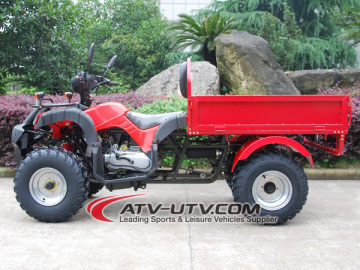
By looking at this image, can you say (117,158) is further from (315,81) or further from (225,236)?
(315,81)

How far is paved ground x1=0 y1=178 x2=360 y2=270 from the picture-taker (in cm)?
412

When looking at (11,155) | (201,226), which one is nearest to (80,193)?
(201,226)

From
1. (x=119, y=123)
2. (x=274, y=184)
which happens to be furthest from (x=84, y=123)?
(x=274, y=184)

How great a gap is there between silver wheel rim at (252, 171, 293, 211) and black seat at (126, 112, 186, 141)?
3.83ft

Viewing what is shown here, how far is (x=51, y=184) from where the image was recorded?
5.36 m

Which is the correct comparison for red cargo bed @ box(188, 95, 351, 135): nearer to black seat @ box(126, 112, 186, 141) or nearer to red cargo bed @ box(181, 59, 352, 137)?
red cargo bed @ box(181, 59, 352, 137)

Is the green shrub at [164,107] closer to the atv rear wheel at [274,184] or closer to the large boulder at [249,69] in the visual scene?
the atv rear wheel at [274,184]

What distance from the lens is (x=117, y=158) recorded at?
5.48 metres

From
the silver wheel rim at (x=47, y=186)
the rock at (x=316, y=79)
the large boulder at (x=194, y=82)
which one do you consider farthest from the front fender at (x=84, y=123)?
the rock at (x=316, y=79)

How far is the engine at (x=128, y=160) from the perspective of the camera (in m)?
5.44

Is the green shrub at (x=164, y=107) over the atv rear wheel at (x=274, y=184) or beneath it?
over

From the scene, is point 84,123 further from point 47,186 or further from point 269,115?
point 269,115

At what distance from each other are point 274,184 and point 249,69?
22.5 ft

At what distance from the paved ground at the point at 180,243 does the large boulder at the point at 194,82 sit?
5.78m
